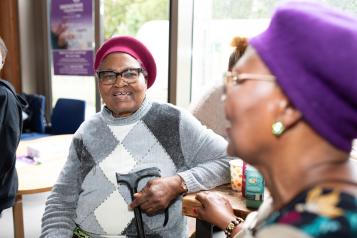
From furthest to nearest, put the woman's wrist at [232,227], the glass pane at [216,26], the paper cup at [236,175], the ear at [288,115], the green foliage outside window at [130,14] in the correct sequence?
1. the green foliage outside window at [130,14]
2. the glass pane at [216,26]
3. the paper cup at [236,175]
4. the woman's wrist at [232,227]
5. the ear at [288,115]

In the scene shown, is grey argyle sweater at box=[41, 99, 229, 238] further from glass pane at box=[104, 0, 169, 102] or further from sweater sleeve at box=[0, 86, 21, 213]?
glass pane at box=[104, 0, 169, 102]

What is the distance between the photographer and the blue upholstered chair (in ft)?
13.1

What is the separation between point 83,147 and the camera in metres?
1.47

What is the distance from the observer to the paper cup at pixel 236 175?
4.14 ft

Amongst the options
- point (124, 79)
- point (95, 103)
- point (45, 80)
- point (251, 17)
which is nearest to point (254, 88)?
point (124, 79)

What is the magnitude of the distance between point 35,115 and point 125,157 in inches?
138

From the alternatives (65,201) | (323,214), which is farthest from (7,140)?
A: (323,214)

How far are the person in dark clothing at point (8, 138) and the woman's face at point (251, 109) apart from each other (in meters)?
1.60

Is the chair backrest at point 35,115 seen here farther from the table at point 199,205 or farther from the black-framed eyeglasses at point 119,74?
the table at point 199,205

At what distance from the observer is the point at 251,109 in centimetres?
65

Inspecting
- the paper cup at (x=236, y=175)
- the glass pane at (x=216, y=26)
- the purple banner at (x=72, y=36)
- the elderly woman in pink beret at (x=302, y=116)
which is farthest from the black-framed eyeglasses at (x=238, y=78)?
the purple banner at (x=72, y=36)

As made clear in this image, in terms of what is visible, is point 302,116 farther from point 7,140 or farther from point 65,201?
point 7,140

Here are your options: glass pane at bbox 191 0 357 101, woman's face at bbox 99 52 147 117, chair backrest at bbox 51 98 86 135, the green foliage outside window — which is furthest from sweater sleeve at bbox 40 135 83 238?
chair backrest at bbox 51 98 86 135

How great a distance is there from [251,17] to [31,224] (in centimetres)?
249
